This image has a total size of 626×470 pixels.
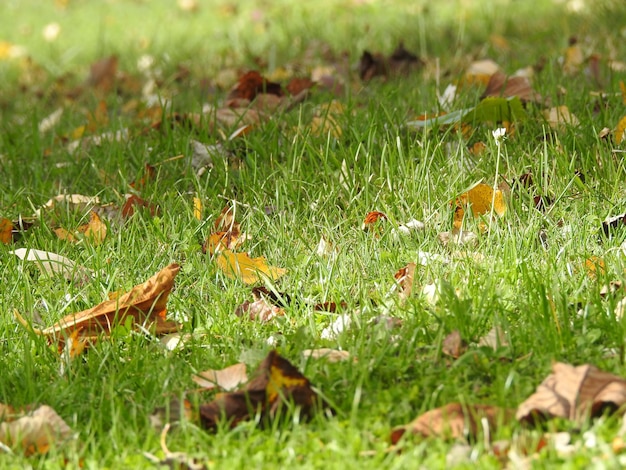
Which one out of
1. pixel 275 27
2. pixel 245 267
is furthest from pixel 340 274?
pixel 275 27

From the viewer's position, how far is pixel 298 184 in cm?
277

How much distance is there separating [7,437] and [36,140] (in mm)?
2078

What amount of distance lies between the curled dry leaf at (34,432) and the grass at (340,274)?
3 cm

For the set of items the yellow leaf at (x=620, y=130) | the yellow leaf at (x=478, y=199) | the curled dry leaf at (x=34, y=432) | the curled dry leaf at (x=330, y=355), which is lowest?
the curled dry leaf at (x=34, y=432)

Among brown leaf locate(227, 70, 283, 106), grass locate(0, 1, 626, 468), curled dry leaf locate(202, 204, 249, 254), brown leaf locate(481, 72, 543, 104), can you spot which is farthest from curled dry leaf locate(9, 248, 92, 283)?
brown leaf locate(481, 72, 543, 104)

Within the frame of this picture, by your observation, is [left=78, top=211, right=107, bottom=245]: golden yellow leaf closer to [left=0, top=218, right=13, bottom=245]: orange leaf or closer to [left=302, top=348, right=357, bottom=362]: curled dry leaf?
[left=0, top=218, right=13, bottom=245]: orange leaf

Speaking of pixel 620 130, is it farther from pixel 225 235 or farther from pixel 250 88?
pixel 250 88

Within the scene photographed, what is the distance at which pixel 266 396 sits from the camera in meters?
1.72

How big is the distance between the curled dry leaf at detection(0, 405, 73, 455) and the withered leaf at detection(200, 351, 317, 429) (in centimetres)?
28

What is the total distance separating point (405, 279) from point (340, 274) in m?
0.18

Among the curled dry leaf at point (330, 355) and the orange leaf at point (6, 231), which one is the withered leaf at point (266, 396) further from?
the orange leaf at point (6, 231)

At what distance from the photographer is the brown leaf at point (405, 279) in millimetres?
2127

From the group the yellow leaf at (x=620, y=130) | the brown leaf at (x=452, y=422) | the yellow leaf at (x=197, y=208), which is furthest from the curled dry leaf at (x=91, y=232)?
the yellow leaf at (x=620, y=130)

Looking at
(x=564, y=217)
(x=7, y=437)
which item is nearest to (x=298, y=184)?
(x=564, y=217)
